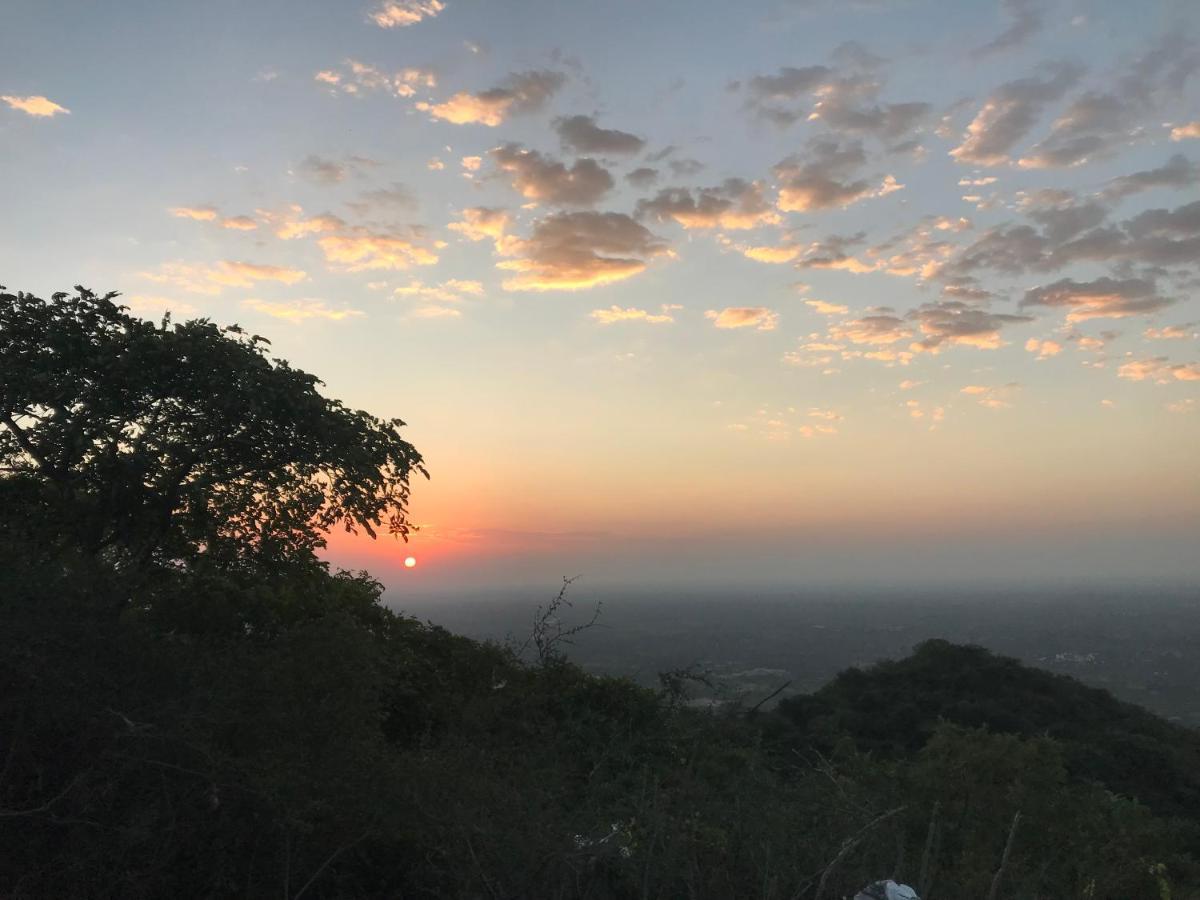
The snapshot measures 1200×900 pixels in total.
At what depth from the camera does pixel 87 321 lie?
13.0m

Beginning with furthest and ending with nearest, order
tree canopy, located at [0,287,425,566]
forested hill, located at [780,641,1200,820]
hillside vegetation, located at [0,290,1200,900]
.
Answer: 1. forested hill, located at [780,641,1200,820]
2. tree canopy, located at [0,287,425,566]
3. hillside vegetation, located at [0,290,1200,900]

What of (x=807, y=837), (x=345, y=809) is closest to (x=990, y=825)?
(x=807, y=837)

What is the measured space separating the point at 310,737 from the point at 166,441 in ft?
24.5

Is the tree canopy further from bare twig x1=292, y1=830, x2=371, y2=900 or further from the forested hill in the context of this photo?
the forested hill

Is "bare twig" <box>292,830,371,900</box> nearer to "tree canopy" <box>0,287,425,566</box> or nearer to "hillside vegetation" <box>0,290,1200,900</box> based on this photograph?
"hillside vegetation" <box>0,290,1200,900</box>

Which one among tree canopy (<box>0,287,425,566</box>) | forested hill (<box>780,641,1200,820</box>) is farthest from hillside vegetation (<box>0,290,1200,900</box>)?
forested hill (<box>780,641,1200,820</box>)

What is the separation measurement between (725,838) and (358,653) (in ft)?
13.5

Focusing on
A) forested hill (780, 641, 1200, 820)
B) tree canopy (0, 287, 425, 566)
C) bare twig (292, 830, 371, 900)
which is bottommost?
forested hill (780, 641, 1200, 820)

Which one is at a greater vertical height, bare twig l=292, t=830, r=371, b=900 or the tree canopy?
the tree canopy

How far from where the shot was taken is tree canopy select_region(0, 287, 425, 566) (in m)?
12.2

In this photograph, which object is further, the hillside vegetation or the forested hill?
the forested hill

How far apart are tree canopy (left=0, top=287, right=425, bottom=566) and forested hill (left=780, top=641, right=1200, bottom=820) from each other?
61.8ft

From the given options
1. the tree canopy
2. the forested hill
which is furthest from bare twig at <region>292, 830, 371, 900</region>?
the forested hill

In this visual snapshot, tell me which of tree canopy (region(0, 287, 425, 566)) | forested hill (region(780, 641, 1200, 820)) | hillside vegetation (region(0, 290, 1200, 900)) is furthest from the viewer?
forested hill (region(780, 641, 1200, 820))
